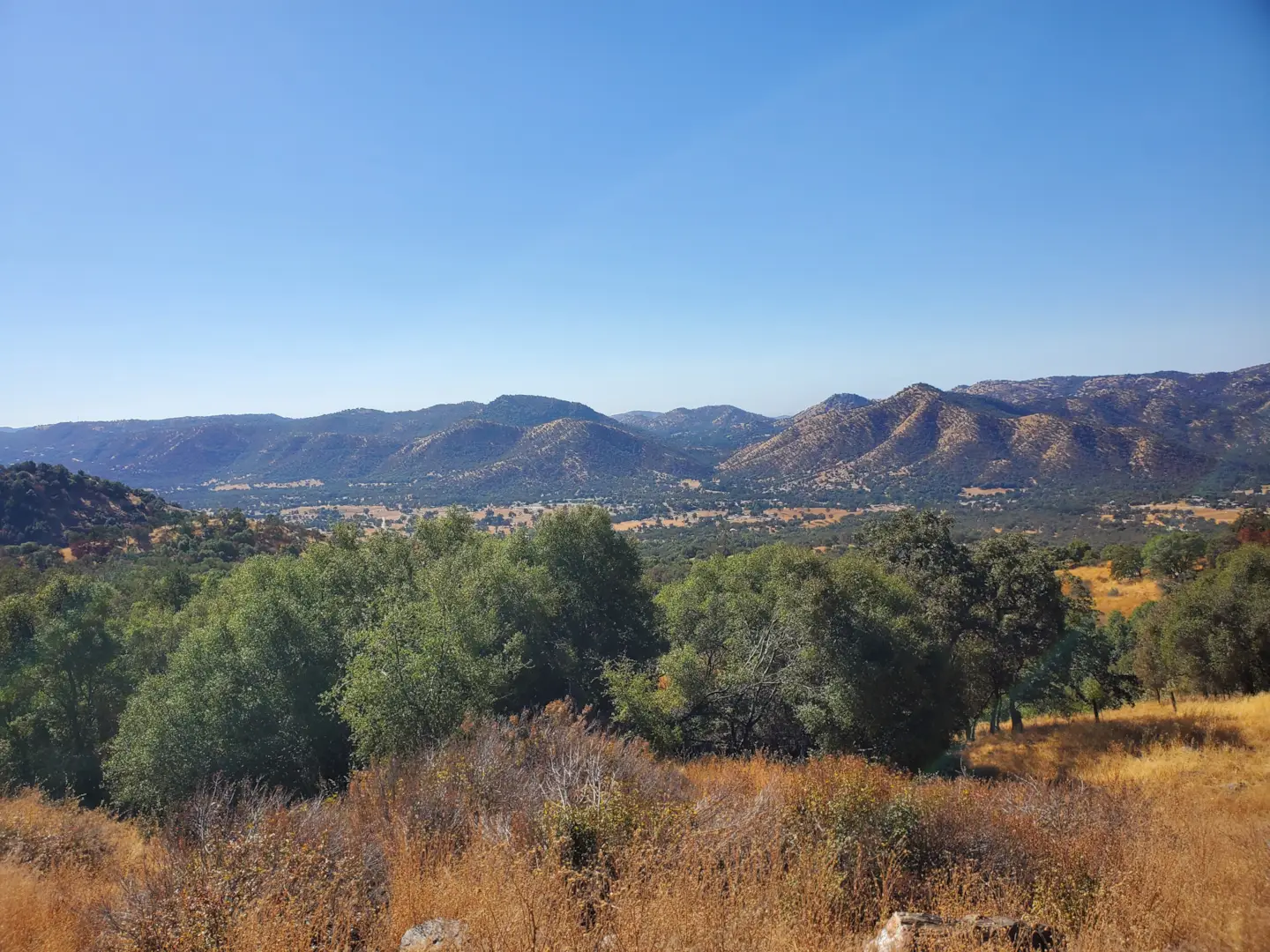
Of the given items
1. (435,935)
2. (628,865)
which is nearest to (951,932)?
(628,865)

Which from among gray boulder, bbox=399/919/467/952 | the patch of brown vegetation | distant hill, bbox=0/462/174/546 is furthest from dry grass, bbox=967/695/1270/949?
the patch of brown vegetation

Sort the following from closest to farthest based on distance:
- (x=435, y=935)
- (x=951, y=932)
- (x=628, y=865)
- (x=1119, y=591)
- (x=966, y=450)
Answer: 1. (x=951, y=932)
2. (x=435, y=935)
3. (x=628, y=865)
4. (x=1119, y=591)
5. (x=966, y=450)

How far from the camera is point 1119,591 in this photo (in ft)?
160

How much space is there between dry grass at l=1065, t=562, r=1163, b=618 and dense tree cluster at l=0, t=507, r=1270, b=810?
2192cm

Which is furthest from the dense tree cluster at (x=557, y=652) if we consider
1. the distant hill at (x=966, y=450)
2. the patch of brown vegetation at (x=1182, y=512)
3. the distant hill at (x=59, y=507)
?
the distant hill at (x=966, y=450)

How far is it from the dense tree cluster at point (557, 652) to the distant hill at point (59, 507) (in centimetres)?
4683

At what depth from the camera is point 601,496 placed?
184 metres

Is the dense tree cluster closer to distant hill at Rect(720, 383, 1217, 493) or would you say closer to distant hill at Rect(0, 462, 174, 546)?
distant hill at Rect(0, 462, 174, 546)

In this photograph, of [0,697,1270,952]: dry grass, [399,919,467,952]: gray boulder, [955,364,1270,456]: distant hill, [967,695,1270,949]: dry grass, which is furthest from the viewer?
[955,364,1270,456]: distant hill

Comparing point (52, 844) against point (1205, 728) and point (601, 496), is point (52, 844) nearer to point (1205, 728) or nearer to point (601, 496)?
point (1205, 728)

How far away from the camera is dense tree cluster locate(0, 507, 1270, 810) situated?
43.2 ft

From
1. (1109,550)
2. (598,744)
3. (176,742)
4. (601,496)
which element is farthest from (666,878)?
(601,496)

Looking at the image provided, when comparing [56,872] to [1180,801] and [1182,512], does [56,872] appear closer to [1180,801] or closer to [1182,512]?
[1180,801]

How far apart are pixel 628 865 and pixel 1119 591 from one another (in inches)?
2419
